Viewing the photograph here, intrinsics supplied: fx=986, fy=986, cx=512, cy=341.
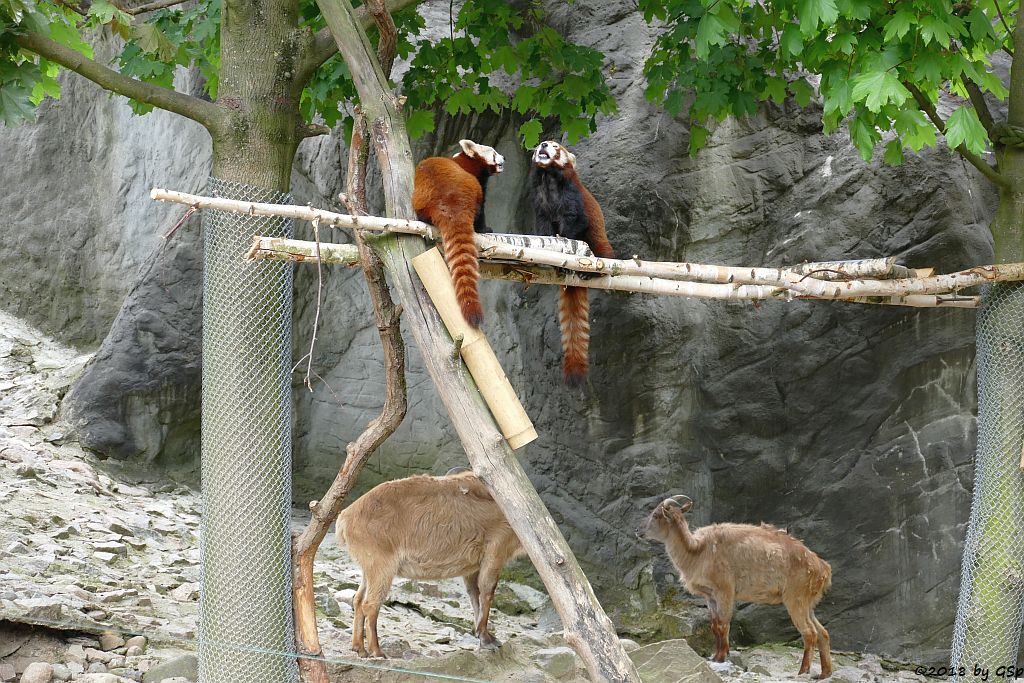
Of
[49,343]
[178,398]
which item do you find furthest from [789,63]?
[49,343]

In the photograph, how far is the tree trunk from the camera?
20.0ft

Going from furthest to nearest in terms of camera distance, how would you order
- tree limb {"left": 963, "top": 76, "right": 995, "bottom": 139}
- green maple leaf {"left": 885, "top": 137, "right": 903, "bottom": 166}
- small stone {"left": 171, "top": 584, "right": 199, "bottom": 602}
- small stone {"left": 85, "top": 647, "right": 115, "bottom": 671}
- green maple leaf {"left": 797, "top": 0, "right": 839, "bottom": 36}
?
small stone {"left": 171, "top": 584, "right": 199, "bottom": 602} < green maple leaf {"left": 885, "top": 137, "right": 903, "bottom": 166} < tree limb {"left": 963, "top": 76, "right": 995, "bottom": 139} < small stone {"left": 85, "top": 647, "right": 115, "bottom": 671} < green maple leaf {"left": 797, "top": 0, "right": 839, "bottom": 36}

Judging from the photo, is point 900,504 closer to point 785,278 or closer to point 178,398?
point 785,278

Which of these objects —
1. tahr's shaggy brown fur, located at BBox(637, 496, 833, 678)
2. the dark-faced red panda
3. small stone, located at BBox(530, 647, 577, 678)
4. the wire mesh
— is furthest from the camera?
tahr's shaggy brown fur, located at BBox(637, 496, 833, 678)

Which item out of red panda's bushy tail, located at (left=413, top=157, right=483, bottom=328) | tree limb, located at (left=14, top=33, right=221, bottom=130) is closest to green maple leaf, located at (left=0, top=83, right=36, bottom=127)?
tree limb, located at (left=14, top=33, right=221, bottom=130)

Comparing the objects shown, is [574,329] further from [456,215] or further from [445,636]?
[445,636]

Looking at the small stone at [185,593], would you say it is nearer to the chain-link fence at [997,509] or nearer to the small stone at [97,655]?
the small stone at [97,655]

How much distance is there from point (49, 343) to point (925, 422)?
986 cm

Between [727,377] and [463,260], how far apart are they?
4133 mm

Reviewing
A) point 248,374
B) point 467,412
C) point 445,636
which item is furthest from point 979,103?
point 445,636

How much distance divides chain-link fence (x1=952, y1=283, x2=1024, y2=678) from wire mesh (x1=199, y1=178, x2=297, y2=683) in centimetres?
437

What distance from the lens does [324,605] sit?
8.12m

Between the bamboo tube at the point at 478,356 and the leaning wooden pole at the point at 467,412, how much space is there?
0.23 ft

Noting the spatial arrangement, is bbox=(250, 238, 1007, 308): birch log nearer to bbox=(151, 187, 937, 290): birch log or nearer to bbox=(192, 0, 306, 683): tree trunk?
bbox=(151, 187, 937, 290): birch log
